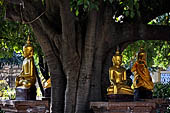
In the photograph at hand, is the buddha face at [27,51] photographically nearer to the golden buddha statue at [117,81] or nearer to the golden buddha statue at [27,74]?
the golden buddha statue at [27,74]

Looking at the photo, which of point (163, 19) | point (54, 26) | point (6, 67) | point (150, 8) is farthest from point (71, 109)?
point (6, 67)

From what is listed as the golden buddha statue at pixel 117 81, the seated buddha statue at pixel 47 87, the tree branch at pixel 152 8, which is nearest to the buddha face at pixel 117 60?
the golden buddha statue at pixel 117 81

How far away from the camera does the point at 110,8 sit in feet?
27.0

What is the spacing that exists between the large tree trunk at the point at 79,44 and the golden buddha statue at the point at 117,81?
0.54 m

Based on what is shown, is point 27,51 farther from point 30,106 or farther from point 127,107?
point 127,107

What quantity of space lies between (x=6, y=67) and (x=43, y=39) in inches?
765

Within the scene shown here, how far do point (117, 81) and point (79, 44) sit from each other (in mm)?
1151

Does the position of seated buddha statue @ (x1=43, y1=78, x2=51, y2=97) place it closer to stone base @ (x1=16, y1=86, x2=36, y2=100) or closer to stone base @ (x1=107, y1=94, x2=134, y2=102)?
stone base @ (x1=16, y1=86, x2=36, y2=100)

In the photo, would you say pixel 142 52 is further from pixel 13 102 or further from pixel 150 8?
pixel 13 102

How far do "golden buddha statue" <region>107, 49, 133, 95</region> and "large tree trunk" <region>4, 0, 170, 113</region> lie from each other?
0.54 meters

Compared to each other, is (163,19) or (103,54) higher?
(163,19)

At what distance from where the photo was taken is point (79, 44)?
794 centimetres

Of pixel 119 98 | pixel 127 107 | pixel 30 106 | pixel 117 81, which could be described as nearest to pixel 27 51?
pixel 30 106

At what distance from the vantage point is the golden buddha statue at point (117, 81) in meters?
7.23
